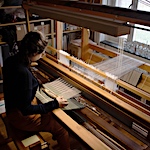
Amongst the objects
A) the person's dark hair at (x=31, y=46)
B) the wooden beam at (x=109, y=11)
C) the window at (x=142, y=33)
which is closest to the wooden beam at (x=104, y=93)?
the person's dark hair at (x=31, y=46)

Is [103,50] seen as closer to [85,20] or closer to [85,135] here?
[85,20]

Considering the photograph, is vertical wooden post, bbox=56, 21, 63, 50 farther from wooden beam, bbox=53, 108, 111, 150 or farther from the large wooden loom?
wooden beam, bbox=53, 108, 111, 150

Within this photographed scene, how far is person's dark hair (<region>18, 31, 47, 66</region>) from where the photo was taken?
1.52 m

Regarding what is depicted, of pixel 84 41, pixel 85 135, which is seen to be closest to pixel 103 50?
pixel 84 41

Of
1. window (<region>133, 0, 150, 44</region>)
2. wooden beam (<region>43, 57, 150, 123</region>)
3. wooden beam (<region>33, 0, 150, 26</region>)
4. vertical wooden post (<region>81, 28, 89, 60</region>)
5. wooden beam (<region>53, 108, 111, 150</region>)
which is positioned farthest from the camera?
window (<region>133, 0, 150, 44</region>)

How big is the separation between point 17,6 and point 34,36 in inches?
74.6

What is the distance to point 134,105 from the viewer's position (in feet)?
4.87

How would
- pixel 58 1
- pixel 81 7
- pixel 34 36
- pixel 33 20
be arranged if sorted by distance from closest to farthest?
pixel 81 7 → pixel 34 36 → pixel 58 1 → pixel 33 20

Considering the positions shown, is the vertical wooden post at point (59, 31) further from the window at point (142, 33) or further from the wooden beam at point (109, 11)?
the window at point (142, 33)

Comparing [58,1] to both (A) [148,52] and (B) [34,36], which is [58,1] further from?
(A) [148,52]

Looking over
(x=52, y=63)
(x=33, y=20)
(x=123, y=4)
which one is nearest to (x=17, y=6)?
(x=33, y=20)

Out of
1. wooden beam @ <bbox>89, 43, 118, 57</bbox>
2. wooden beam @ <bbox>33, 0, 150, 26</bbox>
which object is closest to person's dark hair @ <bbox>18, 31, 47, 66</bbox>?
wooden beam @ <bbox>33, 0, 150, 26</bbox>

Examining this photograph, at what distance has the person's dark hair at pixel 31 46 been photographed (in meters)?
1.52

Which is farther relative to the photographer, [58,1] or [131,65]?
[131,65]
